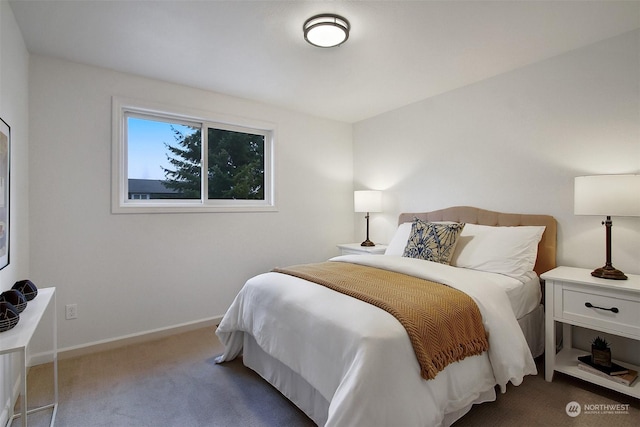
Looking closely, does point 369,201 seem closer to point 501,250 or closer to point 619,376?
point 501,250

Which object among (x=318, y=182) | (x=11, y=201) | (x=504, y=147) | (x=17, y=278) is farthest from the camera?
(x=318, y=182)

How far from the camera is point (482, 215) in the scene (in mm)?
2934

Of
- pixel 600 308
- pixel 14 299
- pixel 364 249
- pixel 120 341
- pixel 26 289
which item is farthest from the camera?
pixel 364 249

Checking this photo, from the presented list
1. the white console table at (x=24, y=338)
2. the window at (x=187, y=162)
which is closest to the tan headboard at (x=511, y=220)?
the window at (x=187, y=162)

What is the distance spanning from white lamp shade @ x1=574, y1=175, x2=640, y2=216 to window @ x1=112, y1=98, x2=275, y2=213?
2.70 meters

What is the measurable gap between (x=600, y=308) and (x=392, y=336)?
1.44 metres

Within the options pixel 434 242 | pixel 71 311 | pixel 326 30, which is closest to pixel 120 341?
pixel 71 311

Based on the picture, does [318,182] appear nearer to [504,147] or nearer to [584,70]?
[504,147]

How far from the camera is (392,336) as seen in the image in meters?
1.39

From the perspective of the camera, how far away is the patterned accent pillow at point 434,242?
254cm

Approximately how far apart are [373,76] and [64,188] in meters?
2.66

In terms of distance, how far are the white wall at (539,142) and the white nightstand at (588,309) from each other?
37cm

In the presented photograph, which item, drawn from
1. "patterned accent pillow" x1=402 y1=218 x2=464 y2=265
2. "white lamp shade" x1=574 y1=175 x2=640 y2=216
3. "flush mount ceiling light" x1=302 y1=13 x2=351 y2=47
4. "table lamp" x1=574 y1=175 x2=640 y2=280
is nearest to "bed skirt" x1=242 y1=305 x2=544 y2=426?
"table lamp" x1=574 y1=175 x2=640 y2=280

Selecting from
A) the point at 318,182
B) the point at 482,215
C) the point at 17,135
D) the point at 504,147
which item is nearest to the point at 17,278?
the point at 17,135
